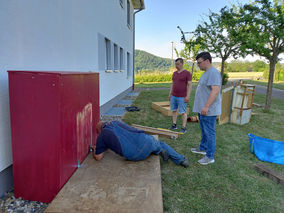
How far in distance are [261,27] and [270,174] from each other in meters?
6.43

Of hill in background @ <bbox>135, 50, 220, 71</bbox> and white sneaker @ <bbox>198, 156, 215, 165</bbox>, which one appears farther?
hill in background @ <bbox>135, 50, 220, 71</bbox>

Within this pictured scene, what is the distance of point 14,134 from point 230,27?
364 inches

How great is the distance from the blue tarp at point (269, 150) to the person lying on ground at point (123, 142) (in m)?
2.16

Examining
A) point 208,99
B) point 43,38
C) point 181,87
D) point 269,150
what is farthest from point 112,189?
point 181,87

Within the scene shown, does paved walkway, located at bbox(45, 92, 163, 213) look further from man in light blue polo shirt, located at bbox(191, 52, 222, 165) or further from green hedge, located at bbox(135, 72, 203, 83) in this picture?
green hedge, located at bbox(135, 72, 203, 83)

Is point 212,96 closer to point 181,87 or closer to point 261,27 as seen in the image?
point 181,87

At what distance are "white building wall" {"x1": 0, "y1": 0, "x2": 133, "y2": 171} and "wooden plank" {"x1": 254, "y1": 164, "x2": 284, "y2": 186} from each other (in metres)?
3.75

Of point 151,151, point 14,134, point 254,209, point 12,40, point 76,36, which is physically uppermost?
point 76,36

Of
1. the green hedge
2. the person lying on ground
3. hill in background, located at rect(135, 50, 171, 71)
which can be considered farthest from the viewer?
hill in background, located at rect(135, 50, 171, 71)

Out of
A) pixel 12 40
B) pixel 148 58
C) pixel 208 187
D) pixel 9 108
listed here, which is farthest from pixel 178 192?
pixel 148 58

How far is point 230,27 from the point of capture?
875 cm

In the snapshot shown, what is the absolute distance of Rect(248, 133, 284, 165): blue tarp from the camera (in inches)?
145

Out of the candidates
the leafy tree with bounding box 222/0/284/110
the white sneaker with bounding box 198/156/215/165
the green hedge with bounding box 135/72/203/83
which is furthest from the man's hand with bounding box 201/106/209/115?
the green hedge with bounding box 135/72/203/83

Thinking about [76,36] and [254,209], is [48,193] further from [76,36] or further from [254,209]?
[76,36]
